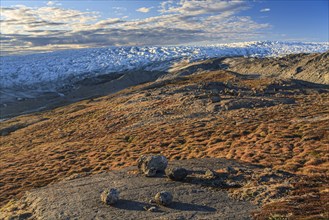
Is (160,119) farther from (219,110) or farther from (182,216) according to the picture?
(182,216)

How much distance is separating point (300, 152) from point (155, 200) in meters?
13.5

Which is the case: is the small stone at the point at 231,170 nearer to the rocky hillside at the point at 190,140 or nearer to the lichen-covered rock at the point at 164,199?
the rocky hillside at the point at 190,140

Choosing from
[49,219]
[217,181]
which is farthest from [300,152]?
[49,219]

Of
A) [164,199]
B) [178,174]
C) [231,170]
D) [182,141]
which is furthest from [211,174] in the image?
[182,141]

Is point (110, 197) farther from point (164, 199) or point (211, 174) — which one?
point (211, 174)

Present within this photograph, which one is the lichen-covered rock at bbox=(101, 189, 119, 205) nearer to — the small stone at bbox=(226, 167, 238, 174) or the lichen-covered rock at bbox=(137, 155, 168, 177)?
the lichen-covered rock at bbox=(137, 155, 168, 177)

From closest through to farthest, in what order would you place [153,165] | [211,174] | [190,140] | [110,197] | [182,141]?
[110,197] → [211,174] → [153,165] → [190,140] → [182,141]

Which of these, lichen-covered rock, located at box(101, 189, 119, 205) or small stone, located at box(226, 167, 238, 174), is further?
small stone, located at box(226, 167, 238, 174)

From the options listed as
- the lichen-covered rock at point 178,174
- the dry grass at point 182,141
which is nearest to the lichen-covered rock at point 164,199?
the lichen-covered rock at point 178,174

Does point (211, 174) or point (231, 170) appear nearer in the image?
point (211, 174)

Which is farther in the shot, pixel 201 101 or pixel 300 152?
pixel 201 101

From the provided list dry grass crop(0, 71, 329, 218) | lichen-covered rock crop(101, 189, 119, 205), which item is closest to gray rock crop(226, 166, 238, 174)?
dry grass crop(0, 71, 329, 218)

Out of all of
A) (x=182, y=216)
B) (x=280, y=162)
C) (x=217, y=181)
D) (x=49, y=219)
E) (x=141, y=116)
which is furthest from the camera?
(x=141, y=116)

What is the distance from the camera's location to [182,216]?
16.5 meters
